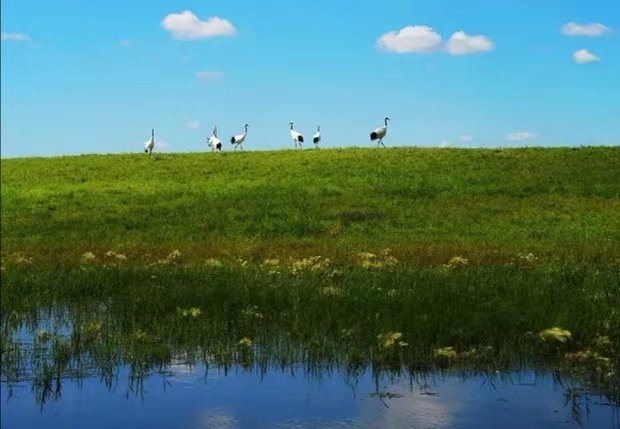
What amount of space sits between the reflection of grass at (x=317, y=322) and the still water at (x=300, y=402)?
16.1 inches

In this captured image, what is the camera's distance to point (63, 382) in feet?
33.2

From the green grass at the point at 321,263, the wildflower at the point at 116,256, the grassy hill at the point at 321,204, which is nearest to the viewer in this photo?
the green grass at the point at 321,263

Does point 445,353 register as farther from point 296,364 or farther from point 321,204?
point 321,204

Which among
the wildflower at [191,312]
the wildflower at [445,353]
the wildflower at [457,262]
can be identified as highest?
the wildflower at [457,262]

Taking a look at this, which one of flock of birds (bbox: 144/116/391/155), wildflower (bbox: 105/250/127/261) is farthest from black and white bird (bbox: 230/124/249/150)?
wildflower (bbox: 105/250/127/261)

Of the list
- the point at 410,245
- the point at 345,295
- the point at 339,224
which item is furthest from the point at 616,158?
the point at 345,295

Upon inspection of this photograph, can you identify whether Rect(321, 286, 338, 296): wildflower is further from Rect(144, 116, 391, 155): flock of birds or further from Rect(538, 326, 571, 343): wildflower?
Rect(144, 116, 391, 155): flock of birds

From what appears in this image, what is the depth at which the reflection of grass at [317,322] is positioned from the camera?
36.4ft

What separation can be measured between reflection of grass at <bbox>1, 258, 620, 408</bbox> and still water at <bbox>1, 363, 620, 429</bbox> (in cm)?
41

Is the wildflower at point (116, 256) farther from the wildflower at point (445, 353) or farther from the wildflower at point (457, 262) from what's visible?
the wildflower at point (445, 353)

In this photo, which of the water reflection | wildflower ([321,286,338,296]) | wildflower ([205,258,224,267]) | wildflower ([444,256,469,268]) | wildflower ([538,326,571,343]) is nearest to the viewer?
the water reflection

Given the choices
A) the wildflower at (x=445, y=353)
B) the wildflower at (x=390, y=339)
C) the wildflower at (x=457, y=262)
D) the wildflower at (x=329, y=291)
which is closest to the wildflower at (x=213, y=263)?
the wildflower at (x=329, y=291)

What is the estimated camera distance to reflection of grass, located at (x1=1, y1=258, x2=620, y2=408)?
36.4 feet

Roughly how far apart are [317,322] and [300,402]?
339cm
